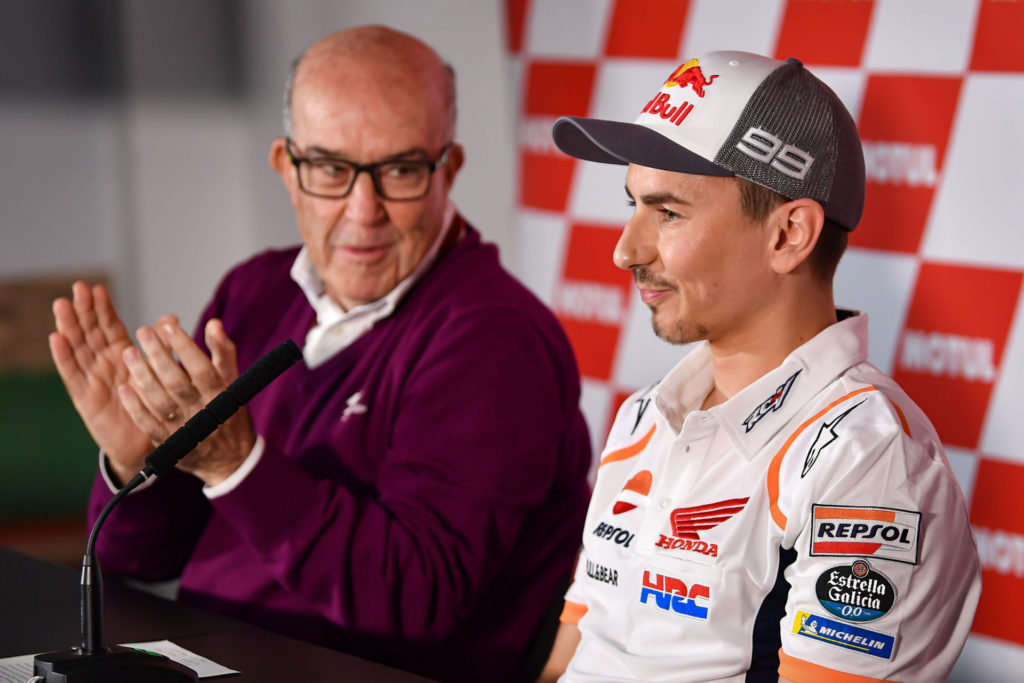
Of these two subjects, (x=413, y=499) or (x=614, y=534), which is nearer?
(x=614, y=534)

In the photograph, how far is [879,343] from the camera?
1943 mm

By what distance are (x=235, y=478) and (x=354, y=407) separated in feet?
0.91

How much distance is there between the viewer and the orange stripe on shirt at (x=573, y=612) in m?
1.33

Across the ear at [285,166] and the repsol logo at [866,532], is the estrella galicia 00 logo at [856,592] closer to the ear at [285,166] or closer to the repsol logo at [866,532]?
the repsol logo at [866,532]

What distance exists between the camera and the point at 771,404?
3.84ft

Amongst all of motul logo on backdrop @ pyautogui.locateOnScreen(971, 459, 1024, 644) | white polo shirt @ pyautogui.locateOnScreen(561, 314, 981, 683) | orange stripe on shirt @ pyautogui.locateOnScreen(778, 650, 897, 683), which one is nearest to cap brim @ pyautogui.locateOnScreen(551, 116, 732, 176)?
white polo shirt @ pyautogui.locateOnScreen(561, 314, 981, 683)

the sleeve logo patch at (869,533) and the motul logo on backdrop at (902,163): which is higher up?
the motul logo on backdrop at (902,163)

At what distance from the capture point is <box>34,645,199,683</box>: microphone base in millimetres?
978

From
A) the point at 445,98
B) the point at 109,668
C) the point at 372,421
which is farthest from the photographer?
the point at 445,98

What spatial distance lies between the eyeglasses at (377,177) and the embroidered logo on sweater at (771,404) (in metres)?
0.70

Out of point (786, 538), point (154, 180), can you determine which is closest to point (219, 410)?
point (786, 538)

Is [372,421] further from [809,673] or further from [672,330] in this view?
[809,673]

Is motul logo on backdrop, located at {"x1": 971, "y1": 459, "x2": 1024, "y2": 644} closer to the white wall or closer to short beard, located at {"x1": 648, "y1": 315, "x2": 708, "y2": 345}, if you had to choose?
short beard, located at {"x1": 648, "y1": 315, "x2": 708, "y2": 345}

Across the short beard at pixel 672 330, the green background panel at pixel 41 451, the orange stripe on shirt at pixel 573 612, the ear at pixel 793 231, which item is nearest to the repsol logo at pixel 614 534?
the orange stripe on shirt at pixel 573 612
